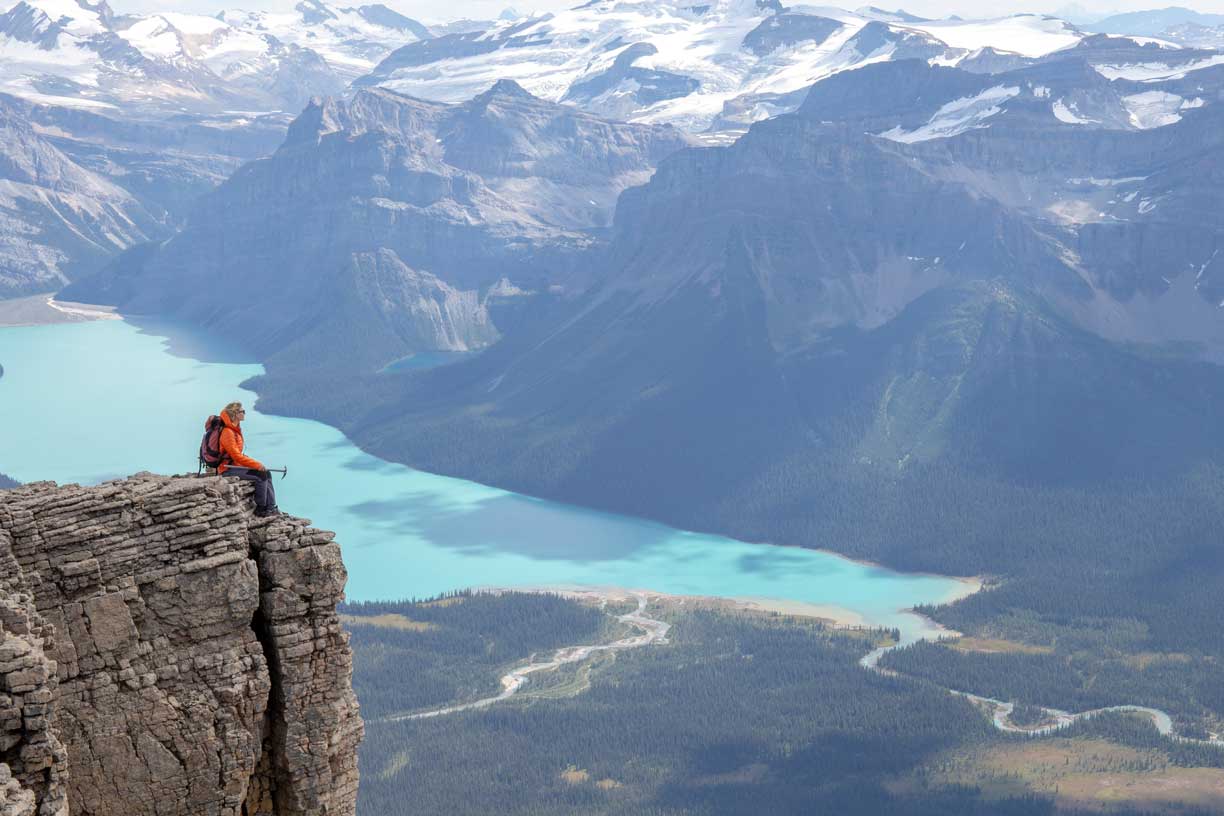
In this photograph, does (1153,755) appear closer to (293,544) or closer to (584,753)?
(584,753)

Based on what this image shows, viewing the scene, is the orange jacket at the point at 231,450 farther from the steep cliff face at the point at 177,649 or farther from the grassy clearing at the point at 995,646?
the grassy clearing at the point at 995,646

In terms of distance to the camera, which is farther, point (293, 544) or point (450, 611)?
point (450, 611)

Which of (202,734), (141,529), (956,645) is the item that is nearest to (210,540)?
(141,529)

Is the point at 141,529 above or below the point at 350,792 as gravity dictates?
above

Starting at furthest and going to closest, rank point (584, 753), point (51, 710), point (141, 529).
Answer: point (584, 753), point (141, 529), point (51, 710)

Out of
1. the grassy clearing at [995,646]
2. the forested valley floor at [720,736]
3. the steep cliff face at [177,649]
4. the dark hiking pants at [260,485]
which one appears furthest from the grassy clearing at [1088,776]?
the dark hiking pants at [260,485]

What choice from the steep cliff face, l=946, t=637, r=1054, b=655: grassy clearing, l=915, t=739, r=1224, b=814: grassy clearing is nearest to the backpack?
the steep cliff face

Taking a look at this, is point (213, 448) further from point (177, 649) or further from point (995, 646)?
point (995, 646)
